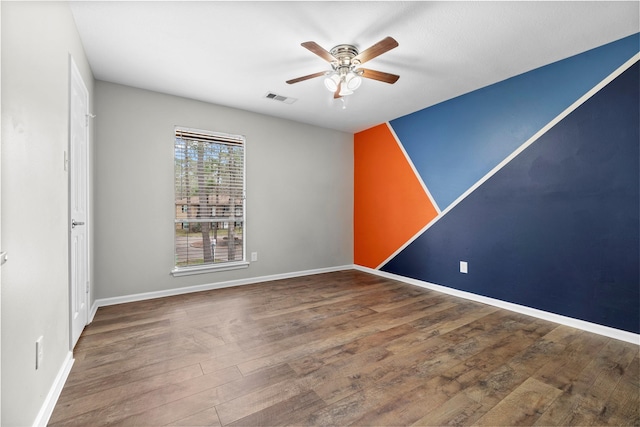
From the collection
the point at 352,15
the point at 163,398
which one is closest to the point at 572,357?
the point at 163,398

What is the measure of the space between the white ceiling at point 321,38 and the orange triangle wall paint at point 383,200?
1.25 metres

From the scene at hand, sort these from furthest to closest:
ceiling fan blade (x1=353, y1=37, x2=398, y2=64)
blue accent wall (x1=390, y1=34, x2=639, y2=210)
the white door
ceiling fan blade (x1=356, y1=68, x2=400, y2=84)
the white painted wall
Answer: blue accent wall (x1=390, y1=34, x2=639, y2=210) → ceiling fan blade (x1=356, y1=68, x2=400, y2=84) → the white door → ceiling fan blade (x1=353, y1=37, x2=398, y2=64) → the white painted wall

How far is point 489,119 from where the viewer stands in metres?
3.24

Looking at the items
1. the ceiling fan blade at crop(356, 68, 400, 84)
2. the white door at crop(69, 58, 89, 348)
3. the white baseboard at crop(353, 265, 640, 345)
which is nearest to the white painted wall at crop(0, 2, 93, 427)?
the white door at crop(69, 58, 89, 348)

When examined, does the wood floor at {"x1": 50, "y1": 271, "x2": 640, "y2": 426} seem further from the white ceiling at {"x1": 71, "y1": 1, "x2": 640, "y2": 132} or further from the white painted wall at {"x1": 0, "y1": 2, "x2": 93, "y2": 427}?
the white ceiling at {"x1": 71, "y1": 1, "x2": 640, "y2": 132}

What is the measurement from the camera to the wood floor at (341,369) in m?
1.48

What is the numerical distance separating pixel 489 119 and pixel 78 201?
13.8 ft

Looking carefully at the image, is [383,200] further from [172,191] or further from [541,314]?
[172,191]

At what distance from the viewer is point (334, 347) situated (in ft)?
7.18

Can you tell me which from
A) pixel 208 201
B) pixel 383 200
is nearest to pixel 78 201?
pixel 208 201

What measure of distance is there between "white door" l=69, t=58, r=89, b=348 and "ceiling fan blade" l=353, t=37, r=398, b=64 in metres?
2.16

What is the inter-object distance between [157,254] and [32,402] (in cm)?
228

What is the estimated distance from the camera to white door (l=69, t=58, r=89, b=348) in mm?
2049

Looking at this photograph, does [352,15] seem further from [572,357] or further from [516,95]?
[572,357]
